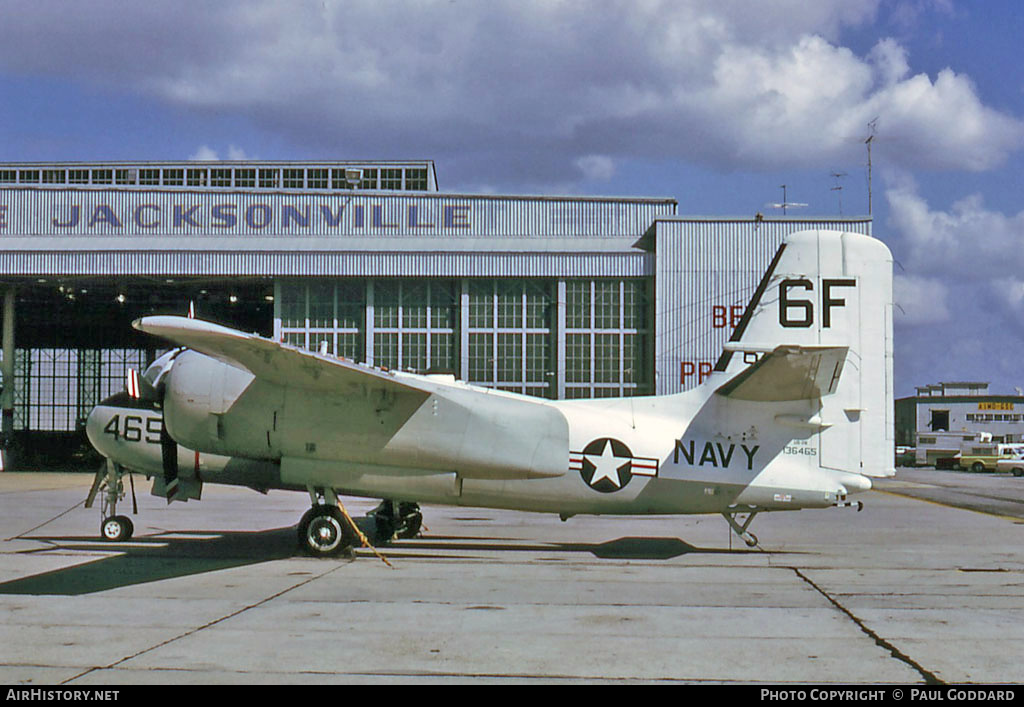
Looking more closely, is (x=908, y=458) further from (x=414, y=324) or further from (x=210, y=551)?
(x=210, y=551)

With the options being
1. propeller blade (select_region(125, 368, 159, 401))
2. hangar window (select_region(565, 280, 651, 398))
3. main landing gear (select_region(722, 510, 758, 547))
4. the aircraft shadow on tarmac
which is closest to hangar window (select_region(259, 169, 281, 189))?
hangar window (select_region(565, 280, 651, 398))

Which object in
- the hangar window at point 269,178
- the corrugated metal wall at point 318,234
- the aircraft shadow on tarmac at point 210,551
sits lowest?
the aircraft shadow on tarmac at point 210,551

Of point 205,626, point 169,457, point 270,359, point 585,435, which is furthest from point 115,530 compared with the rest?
point 585,435

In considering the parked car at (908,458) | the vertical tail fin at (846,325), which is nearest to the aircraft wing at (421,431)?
the vertical tail fin at (846,325)

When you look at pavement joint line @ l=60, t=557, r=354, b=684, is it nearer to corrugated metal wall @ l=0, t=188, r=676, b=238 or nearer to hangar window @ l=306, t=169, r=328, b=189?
corrugated metal wall @ l=0, t=188, r=676, b=238

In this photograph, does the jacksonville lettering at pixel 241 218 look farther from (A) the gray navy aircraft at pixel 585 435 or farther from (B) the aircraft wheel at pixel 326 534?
(B) the aircraft wheel at pixel 326 534

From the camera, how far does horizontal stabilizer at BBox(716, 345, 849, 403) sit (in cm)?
1323

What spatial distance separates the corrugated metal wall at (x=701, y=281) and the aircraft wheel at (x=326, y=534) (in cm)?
2813

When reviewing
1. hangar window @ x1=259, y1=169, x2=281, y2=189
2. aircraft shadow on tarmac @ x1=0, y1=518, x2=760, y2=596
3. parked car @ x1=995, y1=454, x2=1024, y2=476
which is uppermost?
hangar window @ x1=259, y1=169, x2=281, y2=189

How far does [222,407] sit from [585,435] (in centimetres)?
570

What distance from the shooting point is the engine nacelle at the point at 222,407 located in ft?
48.2

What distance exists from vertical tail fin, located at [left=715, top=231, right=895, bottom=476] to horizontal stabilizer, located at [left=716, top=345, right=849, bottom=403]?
0.69m

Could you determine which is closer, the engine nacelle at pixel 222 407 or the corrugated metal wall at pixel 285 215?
the engine nacelle at pixel 222 407

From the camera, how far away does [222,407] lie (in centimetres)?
1467
